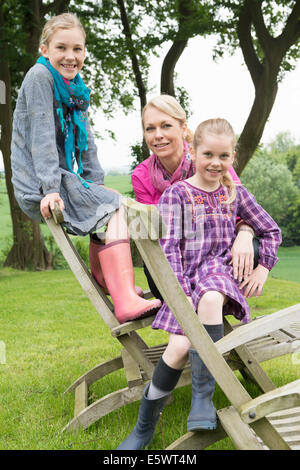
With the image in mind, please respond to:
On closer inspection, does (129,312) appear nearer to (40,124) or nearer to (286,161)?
(40,124)

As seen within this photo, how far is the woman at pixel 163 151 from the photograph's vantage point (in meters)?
2.65

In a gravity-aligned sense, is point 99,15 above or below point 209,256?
above

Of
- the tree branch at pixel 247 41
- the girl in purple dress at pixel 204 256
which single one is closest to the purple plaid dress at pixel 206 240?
the girl in purple dress at pixel 204 256

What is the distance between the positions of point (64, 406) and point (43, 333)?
7.53ft

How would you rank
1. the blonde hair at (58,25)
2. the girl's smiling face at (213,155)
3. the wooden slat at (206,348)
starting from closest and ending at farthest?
the wooden slat at (206,348) → the girl's smiling face at (213,155) → the blonde hair at (58,25)

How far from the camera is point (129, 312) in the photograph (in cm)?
247

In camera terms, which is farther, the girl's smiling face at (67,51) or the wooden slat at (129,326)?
the girl's smiling face at (67,51)

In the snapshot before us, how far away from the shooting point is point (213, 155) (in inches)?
91.8

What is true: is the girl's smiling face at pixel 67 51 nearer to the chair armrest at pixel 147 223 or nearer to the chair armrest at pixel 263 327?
the chair armrest at pixel 147 223

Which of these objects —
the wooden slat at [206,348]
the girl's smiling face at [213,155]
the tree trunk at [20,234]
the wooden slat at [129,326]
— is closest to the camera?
the wooden slat at [206,348]

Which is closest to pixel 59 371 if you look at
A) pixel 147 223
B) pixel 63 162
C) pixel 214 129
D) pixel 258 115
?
pixel 63 162

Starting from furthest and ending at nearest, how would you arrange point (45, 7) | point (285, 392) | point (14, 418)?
point (45, 7) → point (14, 418) → point (285, 392)

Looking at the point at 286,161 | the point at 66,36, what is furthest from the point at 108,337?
the point at 286,161

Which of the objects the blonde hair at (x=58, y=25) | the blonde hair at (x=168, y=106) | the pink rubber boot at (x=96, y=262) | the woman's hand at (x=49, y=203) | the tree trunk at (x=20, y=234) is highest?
the blonde hair at (x=58, y=25)
